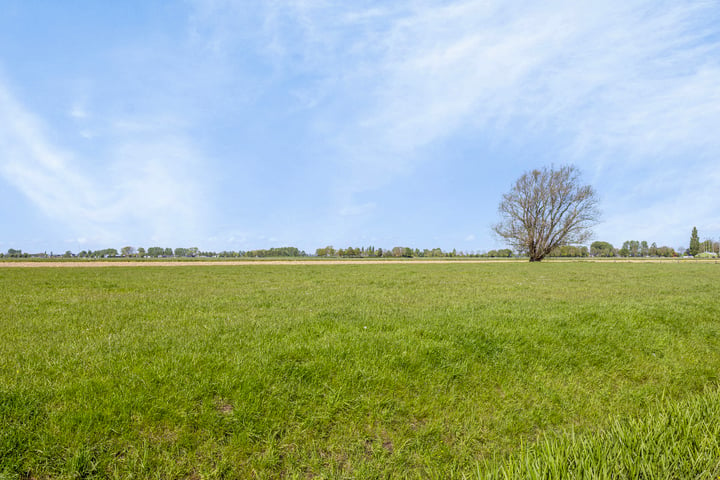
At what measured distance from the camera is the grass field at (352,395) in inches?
124

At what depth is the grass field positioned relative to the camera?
3162 millimetres

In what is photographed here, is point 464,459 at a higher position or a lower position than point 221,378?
lower

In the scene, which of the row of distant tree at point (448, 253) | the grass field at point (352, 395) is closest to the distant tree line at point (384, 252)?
the row of distant tree at point (448, 253)

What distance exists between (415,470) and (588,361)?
4645mm

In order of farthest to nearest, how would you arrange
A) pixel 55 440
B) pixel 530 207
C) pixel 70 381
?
pixel 530 207 < pixel 70 381 < pixel 55 440

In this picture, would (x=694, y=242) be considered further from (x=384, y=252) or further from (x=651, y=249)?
(x=384, y=252)

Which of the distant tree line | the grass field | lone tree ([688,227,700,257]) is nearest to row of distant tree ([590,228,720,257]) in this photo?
lone tree ([688,227,700,257])

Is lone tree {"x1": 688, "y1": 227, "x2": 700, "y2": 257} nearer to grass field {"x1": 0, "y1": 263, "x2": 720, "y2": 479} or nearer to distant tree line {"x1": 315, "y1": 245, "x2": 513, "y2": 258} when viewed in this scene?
distant tree line {"x1": 315, "y1": 245, "x2": 513, "y2": 258}

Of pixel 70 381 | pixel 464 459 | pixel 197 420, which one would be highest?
pixel 70 381

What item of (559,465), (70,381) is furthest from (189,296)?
(559,465)

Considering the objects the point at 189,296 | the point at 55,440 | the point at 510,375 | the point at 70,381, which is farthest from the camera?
the point at 189,296

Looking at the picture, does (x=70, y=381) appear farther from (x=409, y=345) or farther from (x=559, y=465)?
(x=559, y=465)

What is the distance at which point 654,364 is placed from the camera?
20.6 ft

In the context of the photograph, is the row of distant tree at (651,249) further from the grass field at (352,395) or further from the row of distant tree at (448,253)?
the grass field at (352,395)
